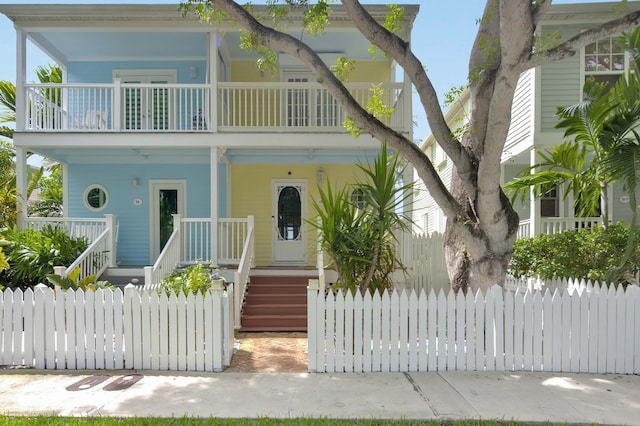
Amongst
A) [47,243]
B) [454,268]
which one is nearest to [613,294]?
[454,268]

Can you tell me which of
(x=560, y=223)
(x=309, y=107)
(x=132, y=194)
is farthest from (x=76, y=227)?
(x=560, y=223)

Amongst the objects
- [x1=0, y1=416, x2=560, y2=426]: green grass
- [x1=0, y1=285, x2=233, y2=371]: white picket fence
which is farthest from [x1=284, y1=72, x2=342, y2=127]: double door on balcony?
[x1=0, y1=416, x2=560, y2=426]: green grass

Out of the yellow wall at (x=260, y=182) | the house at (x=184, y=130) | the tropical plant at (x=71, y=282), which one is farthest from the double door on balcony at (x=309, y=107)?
the tropical plant at (x=71, y=282)

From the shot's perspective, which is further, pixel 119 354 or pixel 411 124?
pixel 411 124

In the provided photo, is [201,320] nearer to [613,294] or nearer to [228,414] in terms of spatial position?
[228,414]

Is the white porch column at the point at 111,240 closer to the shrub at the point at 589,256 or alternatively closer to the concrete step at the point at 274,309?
the concrete step at the point at 274,309

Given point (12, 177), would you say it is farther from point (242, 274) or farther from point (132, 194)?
point (242, 274)

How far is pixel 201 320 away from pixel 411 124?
21.3ft

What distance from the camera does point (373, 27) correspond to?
6.18 meters

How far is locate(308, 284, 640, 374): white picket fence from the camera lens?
542 cm

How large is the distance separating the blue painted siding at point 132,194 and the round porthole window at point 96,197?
9 centimetres

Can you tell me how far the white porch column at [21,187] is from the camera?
10.0m

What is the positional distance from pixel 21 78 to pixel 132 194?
3.78 metres

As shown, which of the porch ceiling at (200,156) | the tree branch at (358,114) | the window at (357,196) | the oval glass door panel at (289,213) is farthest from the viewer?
the oval glass door panel at (289,213)
